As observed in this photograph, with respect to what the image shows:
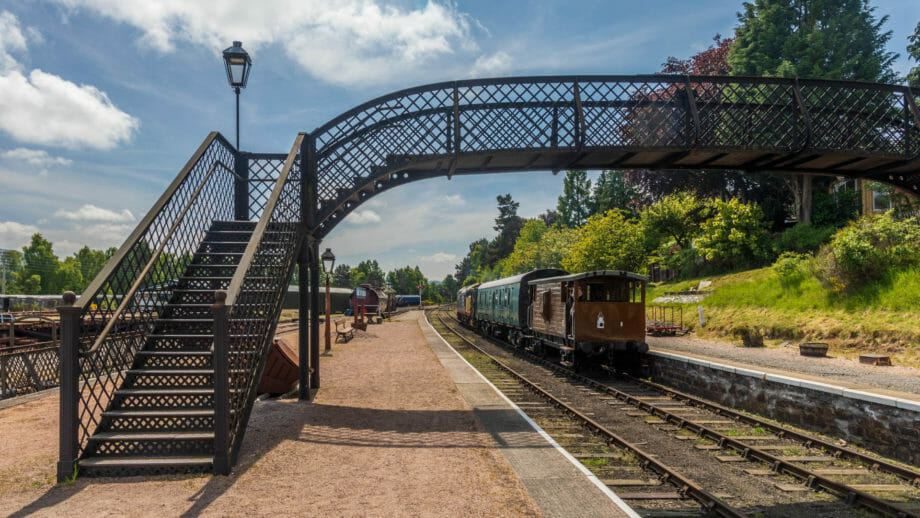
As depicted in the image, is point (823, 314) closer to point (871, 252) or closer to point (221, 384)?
point (871, 252)

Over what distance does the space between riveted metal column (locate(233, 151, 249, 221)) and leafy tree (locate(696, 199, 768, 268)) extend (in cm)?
2846

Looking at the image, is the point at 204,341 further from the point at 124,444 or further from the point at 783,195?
the point at 783,195

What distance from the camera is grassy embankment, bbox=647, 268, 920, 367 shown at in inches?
639

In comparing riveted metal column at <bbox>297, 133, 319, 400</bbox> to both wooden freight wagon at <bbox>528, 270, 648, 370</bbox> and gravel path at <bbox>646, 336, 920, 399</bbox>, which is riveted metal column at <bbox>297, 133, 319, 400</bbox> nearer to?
wooden freight wagon at <bbox>528, 270, 648, 370</bbox>

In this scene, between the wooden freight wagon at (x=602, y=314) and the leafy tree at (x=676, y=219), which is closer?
the wooden freight wagon at (x=602, y=314)

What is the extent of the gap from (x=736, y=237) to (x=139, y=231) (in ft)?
102

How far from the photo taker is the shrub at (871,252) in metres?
18.6

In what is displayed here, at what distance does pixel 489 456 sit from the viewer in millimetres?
6961

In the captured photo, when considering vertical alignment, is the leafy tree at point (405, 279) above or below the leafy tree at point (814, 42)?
below

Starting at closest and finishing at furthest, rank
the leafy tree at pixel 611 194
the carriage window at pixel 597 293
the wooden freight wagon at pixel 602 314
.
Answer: the wooden freight wagon at pixel 602 314
the carriage window at pixel 597 293
the leafy tree at pixel 611 194

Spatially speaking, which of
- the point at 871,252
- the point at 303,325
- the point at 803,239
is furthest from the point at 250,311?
the point at 803,239

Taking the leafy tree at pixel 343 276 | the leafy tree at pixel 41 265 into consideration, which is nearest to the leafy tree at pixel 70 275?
the leafy tree at pixel 41 265

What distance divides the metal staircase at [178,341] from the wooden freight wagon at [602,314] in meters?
8.80

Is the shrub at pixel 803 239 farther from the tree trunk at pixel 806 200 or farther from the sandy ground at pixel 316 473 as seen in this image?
the sandy ground at pixel 316 473
